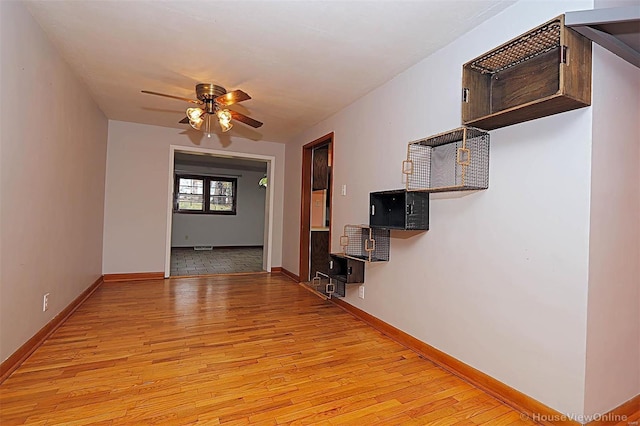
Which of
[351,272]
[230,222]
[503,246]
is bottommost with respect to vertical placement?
[351,272]

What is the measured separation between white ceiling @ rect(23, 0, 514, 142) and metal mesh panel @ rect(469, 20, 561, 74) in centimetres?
31

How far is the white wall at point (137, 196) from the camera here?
15.3 feet

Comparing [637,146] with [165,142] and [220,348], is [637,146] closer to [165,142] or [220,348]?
[220,348]

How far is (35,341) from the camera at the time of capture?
7.72 ft

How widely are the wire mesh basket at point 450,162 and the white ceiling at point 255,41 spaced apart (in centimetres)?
71

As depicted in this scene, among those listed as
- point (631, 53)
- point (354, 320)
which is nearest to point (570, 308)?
point (631, 53)

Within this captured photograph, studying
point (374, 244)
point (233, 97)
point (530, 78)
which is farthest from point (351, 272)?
point (530, 78)

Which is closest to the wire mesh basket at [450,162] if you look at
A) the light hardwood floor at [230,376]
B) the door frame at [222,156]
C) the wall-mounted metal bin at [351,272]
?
the wall-mounted metal bin at [351,272]

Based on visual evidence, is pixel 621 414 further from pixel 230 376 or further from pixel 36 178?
pixel 36 178

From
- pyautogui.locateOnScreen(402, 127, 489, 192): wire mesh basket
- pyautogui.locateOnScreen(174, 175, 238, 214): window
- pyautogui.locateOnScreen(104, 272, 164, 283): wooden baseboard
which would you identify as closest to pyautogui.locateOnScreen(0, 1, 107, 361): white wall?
pyautogui.locateOnScreen(104, 272, 164, 283): wooden baseboard

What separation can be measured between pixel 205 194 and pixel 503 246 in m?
8.38

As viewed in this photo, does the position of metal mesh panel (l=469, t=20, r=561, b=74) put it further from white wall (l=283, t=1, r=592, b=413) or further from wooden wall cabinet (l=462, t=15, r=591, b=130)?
white wall (l=283, t=1, r=592, b=413)

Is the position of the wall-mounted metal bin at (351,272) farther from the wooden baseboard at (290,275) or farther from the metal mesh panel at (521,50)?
the metal mesh panel at (521,50)

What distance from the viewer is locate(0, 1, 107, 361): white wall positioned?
6.22ft
